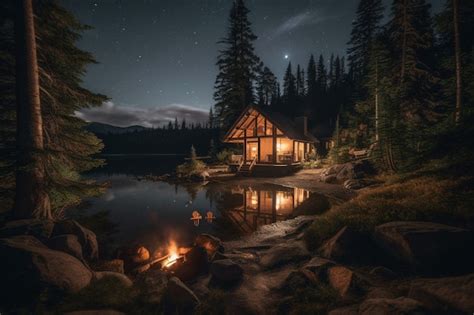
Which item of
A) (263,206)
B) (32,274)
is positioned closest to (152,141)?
(263,206)

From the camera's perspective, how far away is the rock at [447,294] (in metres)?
2.62

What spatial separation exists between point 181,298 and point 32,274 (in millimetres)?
2558

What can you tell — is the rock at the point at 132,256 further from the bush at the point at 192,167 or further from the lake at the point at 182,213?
the bush at the point at 192,167

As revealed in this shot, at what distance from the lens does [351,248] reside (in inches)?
195

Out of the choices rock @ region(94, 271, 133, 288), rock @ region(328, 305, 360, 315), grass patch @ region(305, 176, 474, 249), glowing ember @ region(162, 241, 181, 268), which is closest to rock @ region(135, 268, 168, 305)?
rock @ region(94, 271, 133, 288)

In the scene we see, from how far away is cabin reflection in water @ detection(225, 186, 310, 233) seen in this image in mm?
9509

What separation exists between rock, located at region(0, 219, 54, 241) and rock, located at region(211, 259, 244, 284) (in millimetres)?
4505

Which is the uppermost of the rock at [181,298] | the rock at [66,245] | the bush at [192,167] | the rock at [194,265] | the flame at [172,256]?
the bush at [192,167]

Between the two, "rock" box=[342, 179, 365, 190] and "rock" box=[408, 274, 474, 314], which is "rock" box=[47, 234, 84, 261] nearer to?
"rock" box=[408, 274, 474, 314]

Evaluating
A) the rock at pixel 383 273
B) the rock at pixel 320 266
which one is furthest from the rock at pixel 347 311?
the rock at pixel 383 273

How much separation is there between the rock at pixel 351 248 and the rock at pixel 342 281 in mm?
755

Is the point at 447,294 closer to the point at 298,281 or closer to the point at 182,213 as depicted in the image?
the point at 298,281

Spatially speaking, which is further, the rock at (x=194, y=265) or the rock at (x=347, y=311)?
the rock at (x=194, y=265)

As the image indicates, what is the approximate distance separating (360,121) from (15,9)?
33.1 metres
